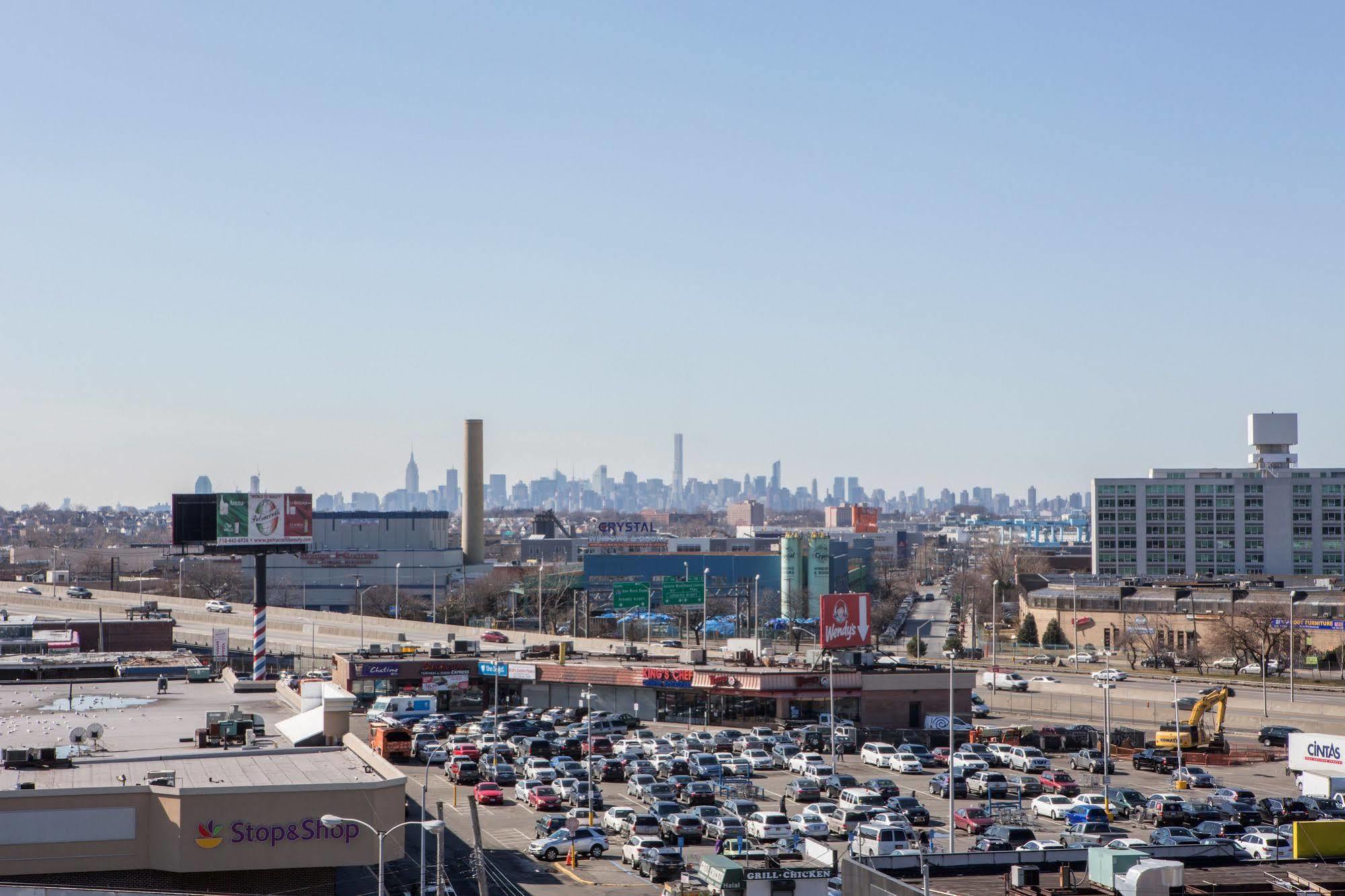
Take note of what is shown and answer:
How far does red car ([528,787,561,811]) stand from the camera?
47.9 metres

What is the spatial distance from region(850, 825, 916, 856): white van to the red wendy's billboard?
24.6 m

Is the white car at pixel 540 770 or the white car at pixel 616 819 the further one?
the white car at pixel 540 770

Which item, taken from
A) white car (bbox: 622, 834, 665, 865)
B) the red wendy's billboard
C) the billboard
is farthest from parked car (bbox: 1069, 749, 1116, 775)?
the billboard

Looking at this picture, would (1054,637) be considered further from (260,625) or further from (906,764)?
(260,625)

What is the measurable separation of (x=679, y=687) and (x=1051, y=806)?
83.3ft

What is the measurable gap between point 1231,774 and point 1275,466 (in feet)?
332

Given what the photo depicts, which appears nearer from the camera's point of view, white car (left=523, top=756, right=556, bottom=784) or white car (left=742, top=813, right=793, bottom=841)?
white car (left=742, top=813, right=793, bottom=841)

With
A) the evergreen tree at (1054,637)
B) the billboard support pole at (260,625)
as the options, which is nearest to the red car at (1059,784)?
the billboard support pole at (260,625)

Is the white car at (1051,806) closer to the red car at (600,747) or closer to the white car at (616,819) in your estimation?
the white car at (616,819)

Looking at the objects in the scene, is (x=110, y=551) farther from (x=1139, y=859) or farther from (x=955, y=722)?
(x=1139, y=859)

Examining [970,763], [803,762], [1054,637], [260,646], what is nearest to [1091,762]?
[970,763]

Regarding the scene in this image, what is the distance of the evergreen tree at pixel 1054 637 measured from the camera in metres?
107

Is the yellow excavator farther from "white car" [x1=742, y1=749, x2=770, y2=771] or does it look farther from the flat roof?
the flat roof

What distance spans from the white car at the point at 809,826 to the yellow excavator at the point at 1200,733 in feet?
67.3
